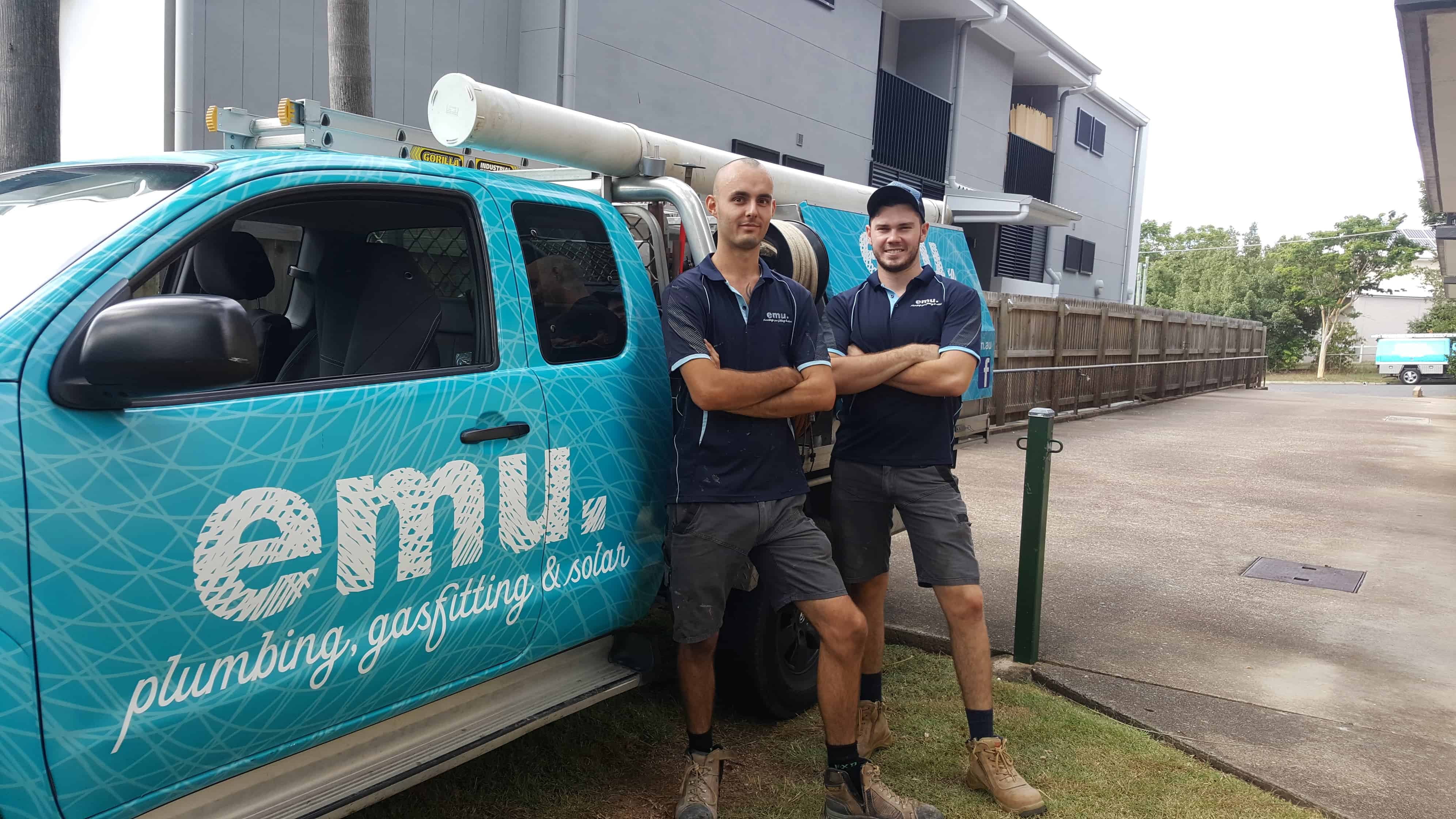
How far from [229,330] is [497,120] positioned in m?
1.63

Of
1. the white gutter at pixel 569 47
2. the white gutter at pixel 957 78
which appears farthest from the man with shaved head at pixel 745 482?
the white gutter at pixel 957 78

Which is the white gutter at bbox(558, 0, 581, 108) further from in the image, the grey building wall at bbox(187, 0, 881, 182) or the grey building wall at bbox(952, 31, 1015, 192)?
the grey building wall at bbox(952, 31, 1015, 192)

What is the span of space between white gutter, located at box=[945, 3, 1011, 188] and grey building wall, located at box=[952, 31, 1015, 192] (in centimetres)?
6

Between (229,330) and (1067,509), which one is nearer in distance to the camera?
(229,330)

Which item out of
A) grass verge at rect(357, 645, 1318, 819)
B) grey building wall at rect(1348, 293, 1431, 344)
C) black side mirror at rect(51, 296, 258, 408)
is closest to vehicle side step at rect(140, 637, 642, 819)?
grass verge at rect(357, 645, 1318, 819)

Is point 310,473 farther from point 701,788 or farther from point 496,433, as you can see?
point 701,788

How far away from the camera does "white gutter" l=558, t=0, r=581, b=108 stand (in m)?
10.5

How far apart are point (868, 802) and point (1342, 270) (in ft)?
191

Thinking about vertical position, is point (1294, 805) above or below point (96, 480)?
below

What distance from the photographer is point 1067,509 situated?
9.44 metres

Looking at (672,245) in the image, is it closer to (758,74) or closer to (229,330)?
(229,330)

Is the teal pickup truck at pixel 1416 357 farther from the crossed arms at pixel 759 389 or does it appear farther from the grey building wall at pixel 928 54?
the crossed arms at pixel 759 389

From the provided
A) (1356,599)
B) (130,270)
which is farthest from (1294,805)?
(130,270)

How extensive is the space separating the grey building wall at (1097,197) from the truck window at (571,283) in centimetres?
2326
